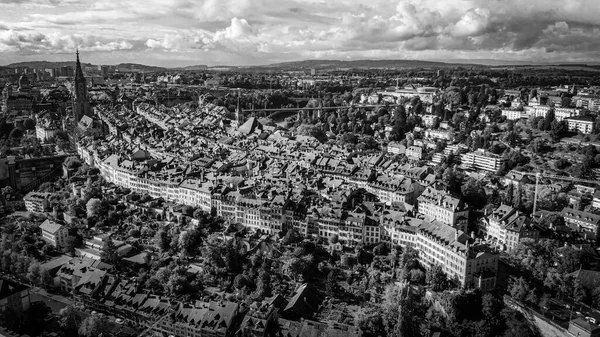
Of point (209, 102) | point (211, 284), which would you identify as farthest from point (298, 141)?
point (209, 102)

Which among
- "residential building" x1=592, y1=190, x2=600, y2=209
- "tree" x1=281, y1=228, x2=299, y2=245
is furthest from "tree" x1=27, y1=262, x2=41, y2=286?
"residential building" x1=592, y1=190, x2=600, y2=209

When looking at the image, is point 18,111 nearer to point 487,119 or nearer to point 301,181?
point 301,181

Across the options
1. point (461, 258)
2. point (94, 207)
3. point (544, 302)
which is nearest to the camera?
point (544, 302)

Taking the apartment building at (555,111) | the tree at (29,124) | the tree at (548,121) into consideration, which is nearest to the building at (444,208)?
the tree at (548,121)

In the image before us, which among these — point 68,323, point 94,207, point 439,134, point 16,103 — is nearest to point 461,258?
point 68,323

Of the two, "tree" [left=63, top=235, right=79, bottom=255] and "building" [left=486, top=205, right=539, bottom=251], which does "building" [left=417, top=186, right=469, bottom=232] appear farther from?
"tree" [left=63, top=235, right=79, bottom=255]

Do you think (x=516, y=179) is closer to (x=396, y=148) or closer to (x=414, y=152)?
(x=414, y=152)

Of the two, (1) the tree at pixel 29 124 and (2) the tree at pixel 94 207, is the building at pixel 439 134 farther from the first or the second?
(1) the tree at pixel 29 124
